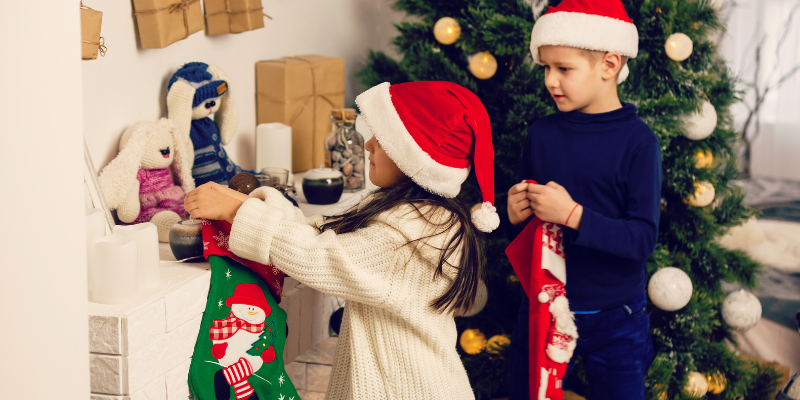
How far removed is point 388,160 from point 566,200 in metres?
0.33

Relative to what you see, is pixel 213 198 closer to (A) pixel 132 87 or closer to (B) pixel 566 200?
(A) pixel 132 87

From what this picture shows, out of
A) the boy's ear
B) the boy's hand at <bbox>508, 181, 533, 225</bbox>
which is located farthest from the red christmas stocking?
the boy's ear

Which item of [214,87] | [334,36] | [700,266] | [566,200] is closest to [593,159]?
[566,200]

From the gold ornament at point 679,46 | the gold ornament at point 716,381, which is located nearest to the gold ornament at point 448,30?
the gold ornament at point 679,46

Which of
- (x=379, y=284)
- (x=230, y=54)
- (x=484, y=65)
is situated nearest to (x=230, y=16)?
(x=230, y=54)

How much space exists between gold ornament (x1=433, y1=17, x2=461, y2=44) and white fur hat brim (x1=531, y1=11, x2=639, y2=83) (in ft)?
1.45

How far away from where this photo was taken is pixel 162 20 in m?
1.23

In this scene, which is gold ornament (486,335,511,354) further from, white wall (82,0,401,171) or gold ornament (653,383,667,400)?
white wall (82,0,401,171)

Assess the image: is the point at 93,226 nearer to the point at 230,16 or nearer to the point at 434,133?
the point at 434,133

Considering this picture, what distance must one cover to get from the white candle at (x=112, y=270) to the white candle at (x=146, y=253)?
0.14 ft

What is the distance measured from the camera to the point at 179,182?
133cm

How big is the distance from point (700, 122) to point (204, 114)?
1.12 m

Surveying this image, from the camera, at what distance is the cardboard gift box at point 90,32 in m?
1.02

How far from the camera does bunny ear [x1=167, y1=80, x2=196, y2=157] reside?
132 cm
